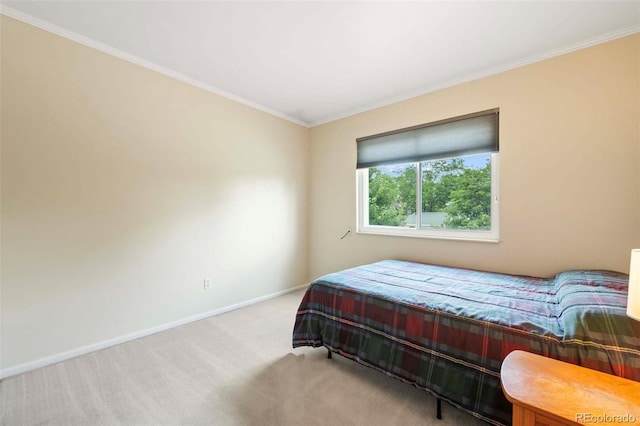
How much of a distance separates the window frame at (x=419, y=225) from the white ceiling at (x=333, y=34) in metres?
0.95

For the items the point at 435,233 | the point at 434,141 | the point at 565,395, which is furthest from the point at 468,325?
the point at 434,141

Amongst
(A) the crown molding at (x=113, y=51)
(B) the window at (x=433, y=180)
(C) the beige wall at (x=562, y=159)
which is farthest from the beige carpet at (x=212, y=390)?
(A) the crown molding at (x=113, y=51)

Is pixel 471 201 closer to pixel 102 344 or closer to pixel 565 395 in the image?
pixel 565 395

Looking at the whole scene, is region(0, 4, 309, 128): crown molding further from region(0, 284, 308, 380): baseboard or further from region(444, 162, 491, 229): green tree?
region(444, 162, 491, 229): green tree

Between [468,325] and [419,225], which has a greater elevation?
[419,225]

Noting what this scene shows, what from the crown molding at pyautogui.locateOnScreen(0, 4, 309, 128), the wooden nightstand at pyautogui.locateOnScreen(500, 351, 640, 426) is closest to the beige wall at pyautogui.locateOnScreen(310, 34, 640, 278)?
the wooden nightstand at pyautogui.locateOnScreen(500, 351, 640, 426)

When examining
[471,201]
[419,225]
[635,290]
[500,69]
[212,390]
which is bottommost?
[212,390]

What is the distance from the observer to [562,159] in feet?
7.13

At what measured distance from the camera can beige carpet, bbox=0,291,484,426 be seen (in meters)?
1.48

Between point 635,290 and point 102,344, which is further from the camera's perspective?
point 102,344

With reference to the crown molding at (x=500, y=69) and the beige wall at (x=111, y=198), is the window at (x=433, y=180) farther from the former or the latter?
the beige wall at (x=111, y=198)

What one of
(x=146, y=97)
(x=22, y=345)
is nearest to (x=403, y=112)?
(x=146, y=97)

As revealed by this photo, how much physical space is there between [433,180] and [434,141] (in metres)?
0.43

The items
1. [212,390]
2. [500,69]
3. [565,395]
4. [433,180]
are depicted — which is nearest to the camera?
[565,395]
